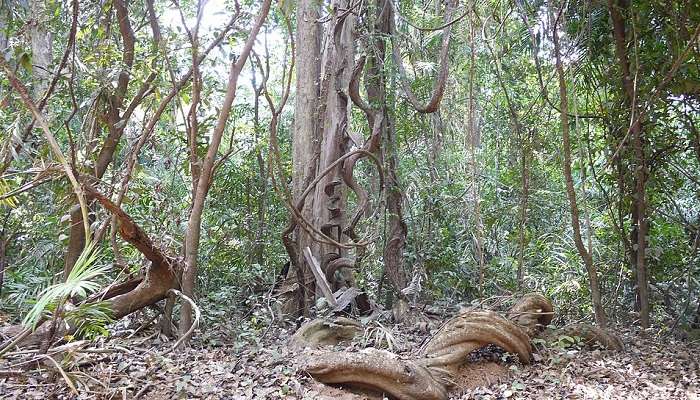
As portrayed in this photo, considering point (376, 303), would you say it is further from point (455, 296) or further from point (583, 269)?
point (583, 269)

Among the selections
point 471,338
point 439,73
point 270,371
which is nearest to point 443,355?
point 471,338

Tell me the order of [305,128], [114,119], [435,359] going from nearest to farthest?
[435,359], [114,119], [305,128]

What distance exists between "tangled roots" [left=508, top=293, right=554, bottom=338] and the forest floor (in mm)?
152

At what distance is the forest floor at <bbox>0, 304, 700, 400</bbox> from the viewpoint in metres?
3.46

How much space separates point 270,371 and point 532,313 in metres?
2.03

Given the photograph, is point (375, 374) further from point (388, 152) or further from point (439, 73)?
point (439, 73)

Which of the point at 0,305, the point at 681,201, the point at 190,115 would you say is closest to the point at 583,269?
the point at 681,201

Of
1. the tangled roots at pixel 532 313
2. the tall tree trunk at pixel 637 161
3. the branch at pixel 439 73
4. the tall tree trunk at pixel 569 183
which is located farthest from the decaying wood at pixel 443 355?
the branch at pixel 439 73

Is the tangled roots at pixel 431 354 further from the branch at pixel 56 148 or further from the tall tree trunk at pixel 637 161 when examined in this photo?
the branch at pixel 56 148

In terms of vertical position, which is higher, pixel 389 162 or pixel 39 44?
pixel 39 44

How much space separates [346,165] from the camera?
5.84 metres

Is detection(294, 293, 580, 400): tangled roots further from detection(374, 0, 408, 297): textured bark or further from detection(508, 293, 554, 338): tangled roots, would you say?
detection(374, 0, 408, 297): textured bark

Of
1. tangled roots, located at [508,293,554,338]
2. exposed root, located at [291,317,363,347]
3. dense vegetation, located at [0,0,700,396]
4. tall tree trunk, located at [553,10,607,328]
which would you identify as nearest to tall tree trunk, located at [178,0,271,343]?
dense vegetation, located at [0,0,700,396]

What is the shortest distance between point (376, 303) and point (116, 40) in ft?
10.7
